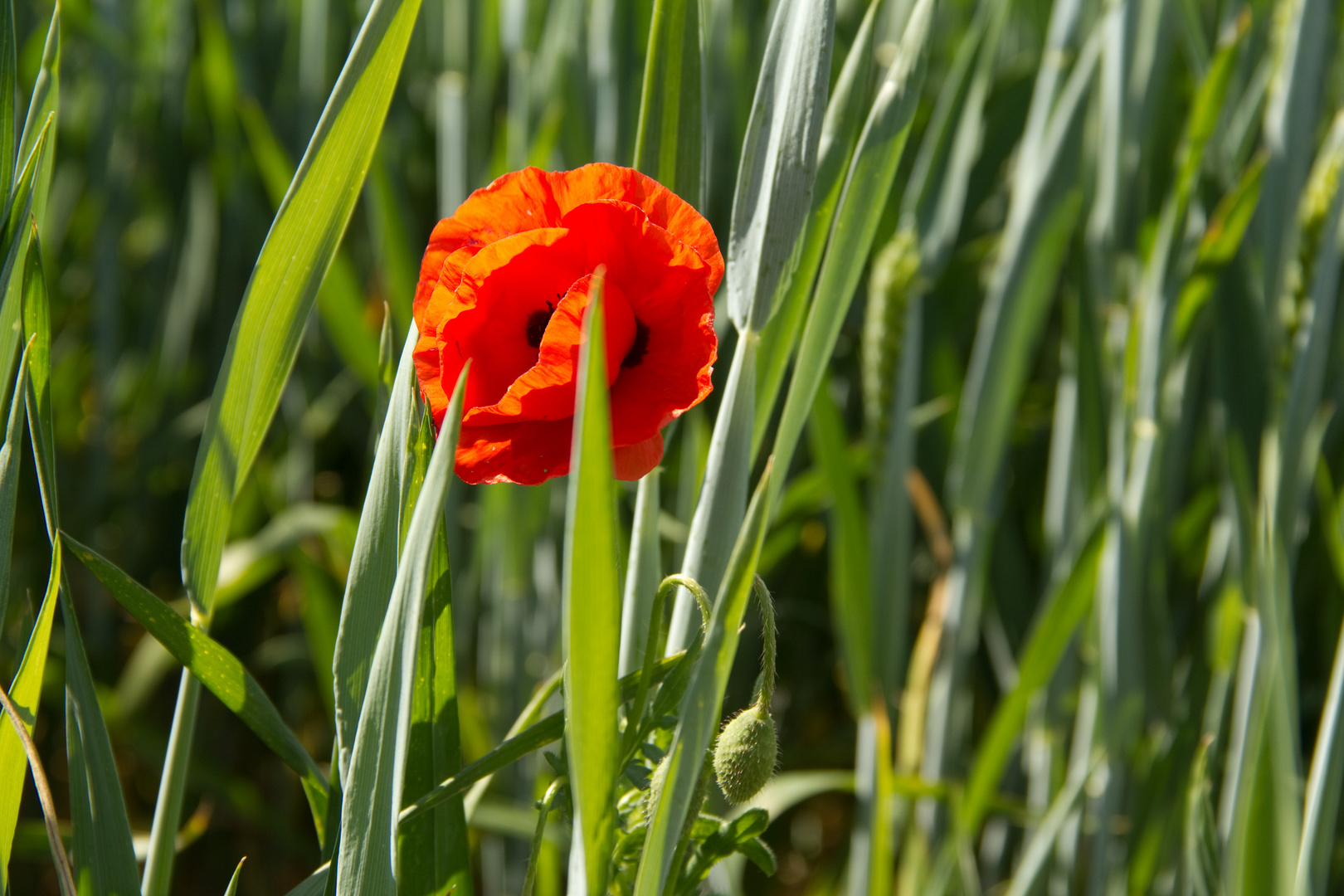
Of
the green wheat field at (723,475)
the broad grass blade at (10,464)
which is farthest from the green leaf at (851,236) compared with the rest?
the broad grass blade at (10,464)

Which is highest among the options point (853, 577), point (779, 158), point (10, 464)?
point (779, 158)

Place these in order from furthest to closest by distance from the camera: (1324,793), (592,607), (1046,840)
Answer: (1046,840) < (1324,793) < (592,607)

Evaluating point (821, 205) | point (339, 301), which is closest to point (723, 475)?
point (821, 205)

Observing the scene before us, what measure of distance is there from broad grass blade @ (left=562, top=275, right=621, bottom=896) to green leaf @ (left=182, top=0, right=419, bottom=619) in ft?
0.45

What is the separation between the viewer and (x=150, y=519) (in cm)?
105

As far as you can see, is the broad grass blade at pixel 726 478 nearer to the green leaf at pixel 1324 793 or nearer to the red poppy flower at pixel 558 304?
the red poppy flower at pixel 558 304

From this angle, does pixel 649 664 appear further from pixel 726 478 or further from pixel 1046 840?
pixel 1046 840

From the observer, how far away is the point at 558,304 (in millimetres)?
269

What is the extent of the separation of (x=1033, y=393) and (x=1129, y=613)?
367 mm

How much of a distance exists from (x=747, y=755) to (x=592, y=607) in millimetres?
86

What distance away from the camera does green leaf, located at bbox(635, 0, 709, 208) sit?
0.34 metres

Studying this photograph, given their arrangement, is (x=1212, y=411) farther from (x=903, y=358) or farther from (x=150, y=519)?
(x=150, y=519)

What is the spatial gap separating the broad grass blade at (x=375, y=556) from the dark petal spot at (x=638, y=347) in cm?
6

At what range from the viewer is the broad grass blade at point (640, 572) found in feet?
1.17
